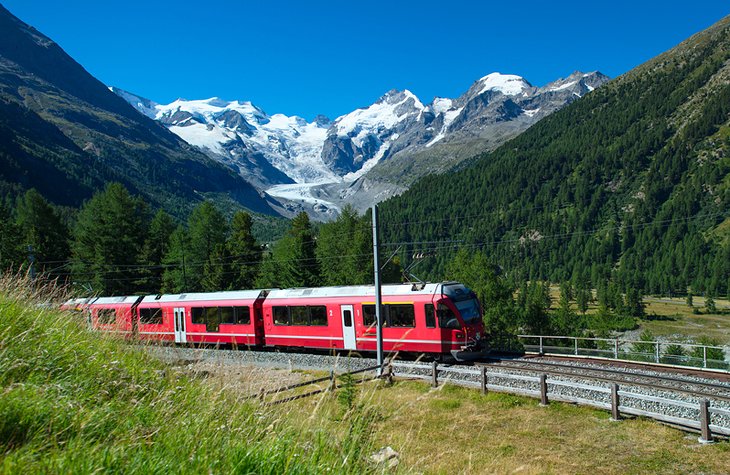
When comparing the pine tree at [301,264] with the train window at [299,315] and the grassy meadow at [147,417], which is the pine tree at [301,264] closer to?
the train window at [299,315]

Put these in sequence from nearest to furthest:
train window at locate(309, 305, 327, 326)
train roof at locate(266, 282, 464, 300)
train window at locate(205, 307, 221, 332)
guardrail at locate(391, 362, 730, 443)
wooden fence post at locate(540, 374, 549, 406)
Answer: guardrail at locate(391, 362, 730, 443), wooden fence post at locate(540, 374, 549, 406), train roof at locate(266, 282, 464, 300), train window at locate(309, 305, 327, 326), train window at locate(205, 307, 221, 332)

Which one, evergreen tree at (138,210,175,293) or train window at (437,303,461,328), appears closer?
train window at (437,303,461,328)

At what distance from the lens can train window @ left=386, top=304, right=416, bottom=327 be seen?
22147 millimetres

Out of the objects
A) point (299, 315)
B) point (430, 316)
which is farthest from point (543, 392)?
point (299, 315)

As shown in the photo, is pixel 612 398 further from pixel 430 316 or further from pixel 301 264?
pixel 301 264

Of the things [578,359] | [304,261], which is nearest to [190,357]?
[578,359]

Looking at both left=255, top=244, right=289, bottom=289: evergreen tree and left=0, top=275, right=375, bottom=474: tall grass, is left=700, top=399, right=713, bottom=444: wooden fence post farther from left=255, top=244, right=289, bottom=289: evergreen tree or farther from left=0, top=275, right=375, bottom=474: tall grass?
left=255, top=244, right=289, bottom=289: evergreen tree

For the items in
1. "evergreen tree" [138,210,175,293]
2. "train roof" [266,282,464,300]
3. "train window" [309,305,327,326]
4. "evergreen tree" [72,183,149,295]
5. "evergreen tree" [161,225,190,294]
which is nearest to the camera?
"train roof" [266,282,464,300]

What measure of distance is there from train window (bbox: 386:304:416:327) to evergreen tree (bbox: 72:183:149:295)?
38284 millimetres

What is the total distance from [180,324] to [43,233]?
34683mm

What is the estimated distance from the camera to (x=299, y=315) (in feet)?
86.5

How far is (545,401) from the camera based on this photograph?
48.1ft

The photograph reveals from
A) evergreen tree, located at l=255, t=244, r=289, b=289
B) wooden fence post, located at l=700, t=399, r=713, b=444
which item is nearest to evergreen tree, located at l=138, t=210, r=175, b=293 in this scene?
evergreen tree, located at l=255, t=244, r=289, b=289

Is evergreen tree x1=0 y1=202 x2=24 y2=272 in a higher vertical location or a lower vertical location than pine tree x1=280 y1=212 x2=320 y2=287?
higher
